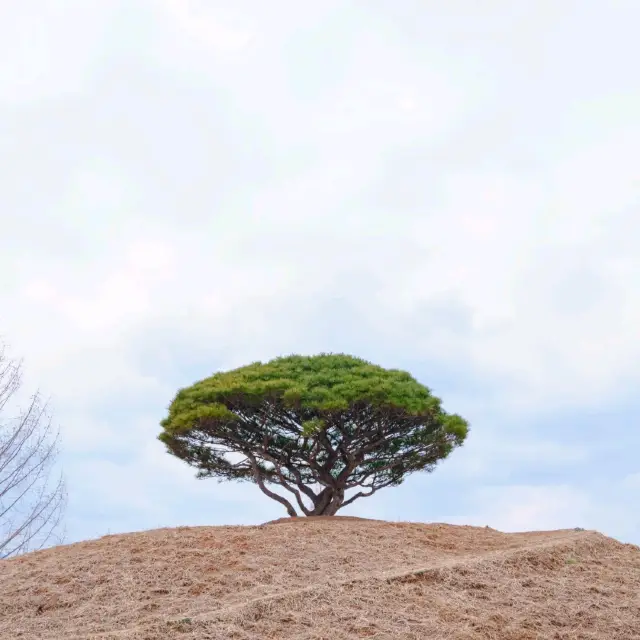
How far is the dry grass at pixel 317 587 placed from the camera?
23.3 feet

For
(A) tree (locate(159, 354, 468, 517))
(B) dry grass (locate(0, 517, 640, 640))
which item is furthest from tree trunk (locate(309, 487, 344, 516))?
(B) dry grass (locate(0, 517, 640, 640))

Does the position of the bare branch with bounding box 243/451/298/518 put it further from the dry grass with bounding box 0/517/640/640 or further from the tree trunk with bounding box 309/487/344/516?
the dry grass with bounding box 0/517/640/640

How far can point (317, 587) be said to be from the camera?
7.76 metres

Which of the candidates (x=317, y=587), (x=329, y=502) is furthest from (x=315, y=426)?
(x=317, y=587)

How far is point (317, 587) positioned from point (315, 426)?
397 centimetres

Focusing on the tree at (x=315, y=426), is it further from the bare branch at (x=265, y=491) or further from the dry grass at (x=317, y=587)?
the dry grass at (x=317, y=587)

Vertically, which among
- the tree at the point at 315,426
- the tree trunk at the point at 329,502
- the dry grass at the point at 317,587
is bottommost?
the dry grass at the point at 317,587

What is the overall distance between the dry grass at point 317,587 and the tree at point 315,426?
80.7 inches

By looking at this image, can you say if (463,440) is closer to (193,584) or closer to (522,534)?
(522,534)

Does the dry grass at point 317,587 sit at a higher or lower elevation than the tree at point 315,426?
lower

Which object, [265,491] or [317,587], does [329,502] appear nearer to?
[265,491]

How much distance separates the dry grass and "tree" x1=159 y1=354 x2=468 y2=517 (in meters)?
2.05

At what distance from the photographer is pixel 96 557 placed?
9.45 meters

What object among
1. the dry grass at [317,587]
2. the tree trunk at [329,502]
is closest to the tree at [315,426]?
the tree trunk at [329,502]
